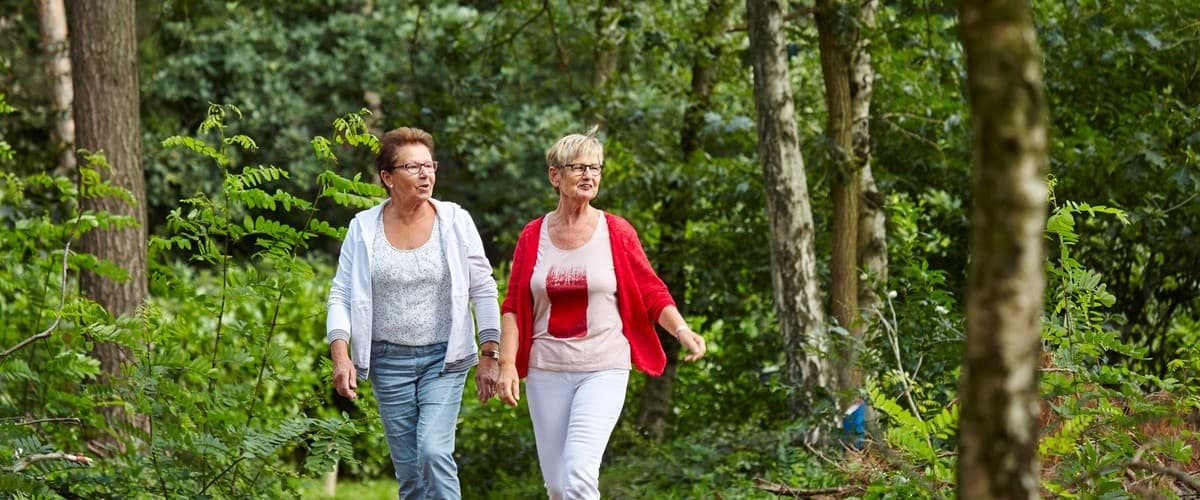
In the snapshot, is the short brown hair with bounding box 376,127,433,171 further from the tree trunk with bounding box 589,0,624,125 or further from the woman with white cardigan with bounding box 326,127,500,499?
the tree trunk with bounding box 589,0,624,125

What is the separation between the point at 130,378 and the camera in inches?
231

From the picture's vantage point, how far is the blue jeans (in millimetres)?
5348

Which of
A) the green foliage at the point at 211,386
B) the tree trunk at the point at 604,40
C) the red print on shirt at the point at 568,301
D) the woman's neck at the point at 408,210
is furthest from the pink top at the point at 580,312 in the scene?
the tree trunk at the point at 604,40

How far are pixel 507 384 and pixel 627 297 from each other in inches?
23.0

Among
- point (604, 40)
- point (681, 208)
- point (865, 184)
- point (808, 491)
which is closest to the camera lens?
point (808, 491)

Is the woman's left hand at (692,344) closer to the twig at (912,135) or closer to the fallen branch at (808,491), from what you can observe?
the fallen branch at (808,491)

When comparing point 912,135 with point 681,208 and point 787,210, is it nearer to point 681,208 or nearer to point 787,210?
point 787,210

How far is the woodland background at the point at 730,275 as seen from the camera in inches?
209

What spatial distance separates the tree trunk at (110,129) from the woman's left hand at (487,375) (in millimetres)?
4576

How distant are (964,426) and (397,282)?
3.45 m


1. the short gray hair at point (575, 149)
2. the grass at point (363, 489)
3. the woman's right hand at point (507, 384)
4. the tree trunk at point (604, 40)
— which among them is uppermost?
the tree trunk at point (604, 40)

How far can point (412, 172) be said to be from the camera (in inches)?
213

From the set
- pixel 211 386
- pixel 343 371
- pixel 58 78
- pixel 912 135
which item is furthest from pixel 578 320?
pixel 58 78

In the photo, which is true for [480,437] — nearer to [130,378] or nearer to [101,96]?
[101,96]
